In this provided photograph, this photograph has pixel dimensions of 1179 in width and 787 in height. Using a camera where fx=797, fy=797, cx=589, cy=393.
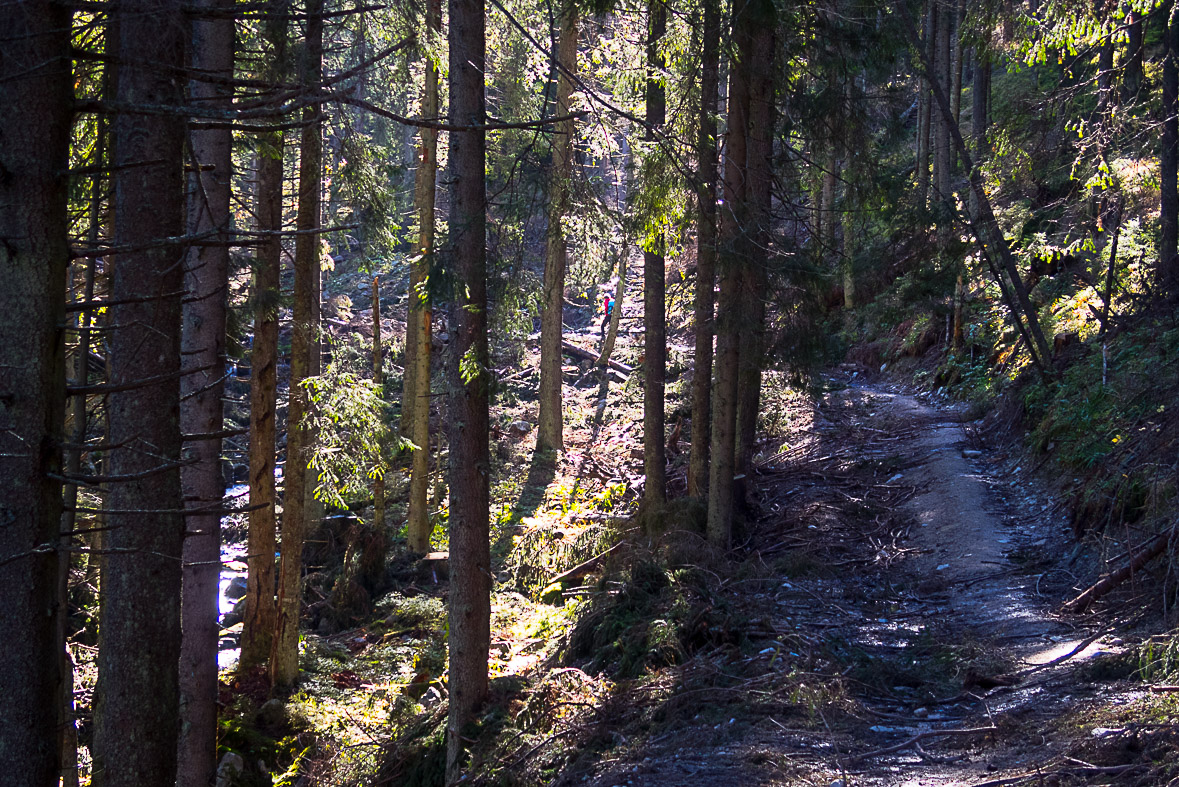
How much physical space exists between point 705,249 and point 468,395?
4308 mm

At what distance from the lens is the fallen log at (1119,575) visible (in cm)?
670

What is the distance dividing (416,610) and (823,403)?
30.6 feet

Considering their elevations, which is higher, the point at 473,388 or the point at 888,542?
the point at 473,388

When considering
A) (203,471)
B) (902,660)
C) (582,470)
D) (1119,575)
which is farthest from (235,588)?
(1119,575)

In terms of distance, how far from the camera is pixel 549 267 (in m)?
17.6

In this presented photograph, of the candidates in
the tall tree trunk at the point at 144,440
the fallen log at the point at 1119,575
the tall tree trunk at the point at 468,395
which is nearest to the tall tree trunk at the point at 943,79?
the fallen log at the point at 1119,575

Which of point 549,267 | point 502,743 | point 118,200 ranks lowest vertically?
point 502,743

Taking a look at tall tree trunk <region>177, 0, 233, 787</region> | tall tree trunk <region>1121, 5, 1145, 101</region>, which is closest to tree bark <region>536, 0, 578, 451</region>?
tall tree trunk <region>177, 0, 233, 787</region>

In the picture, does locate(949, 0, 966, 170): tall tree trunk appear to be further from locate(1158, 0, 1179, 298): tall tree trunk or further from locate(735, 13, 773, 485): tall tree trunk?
locate(735, 13, 773, 485): tall tree trunk

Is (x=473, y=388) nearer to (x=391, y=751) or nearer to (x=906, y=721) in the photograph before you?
(x=391, y=751)

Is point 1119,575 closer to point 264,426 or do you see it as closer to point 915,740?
point 915,740

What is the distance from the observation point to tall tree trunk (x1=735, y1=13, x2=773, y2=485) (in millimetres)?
8914

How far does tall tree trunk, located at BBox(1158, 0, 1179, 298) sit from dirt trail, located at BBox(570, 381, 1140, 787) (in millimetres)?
3990

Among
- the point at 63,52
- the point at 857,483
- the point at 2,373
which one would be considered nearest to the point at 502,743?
the point at 2,373
